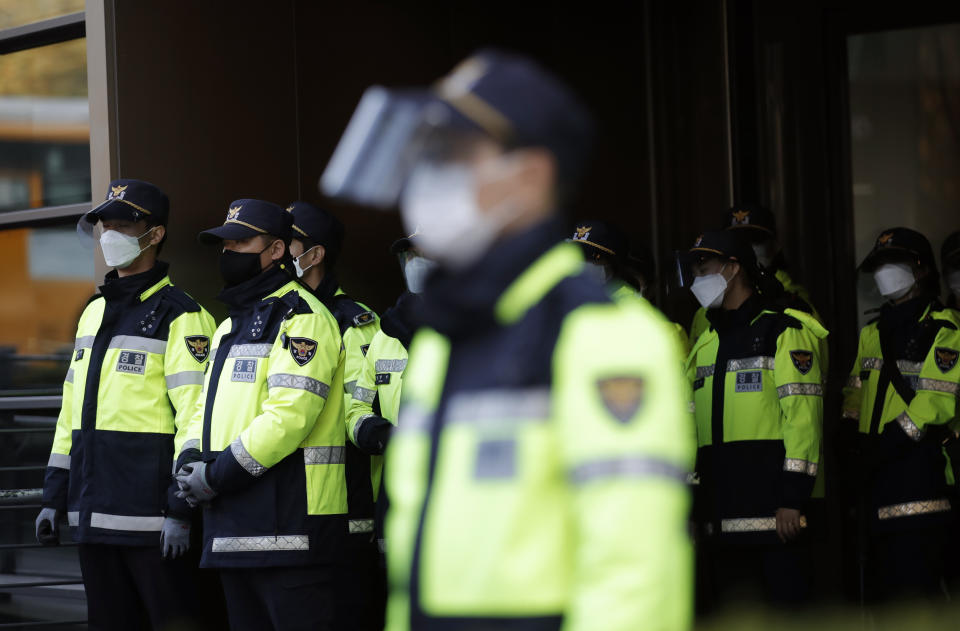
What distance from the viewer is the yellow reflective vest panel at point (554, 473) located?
175 cm

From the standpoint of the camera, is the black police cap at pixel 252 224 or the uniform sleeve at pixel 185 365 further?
the uniform sleeve at pixel 185 365

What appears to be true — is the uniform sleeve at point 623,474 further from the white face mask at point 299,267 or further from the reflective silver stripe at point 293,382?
the white face mask at point 299,267

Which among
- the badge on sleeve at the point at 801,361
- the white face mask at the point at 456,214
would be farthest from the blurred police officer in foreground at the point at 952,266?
the white face mask at the point at 456,214

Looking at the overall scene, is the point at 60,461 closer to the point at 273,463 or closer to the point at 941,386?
the point at 273,463

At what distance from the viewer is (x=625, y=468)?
176 centimetres

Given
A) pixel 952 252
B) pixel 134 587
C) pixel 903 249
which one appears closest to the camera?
pixel 134 587

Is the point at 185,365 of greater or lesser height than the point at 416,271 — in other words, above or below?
below

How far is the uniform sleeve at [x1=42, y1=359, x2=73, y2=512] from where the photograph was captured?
18.2 feet

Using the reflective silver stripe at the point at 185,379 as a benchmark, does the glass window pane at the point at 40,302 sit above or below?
above

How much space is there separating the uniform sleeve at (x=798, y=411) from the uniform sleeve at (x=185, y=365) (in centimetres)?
256

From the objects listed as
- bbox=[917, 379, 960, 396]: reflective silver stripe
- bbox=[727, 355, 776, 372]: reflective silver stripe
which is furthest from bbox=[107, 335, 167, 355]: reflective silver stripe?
bbox=[917, 379, 960, 396]: reflective silver stripe

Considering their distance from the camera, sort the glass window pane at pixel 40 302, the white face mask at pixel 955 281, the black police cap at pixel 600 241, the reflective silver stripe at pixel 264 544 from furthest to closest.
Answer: the glass window pane at pixel 40 302
the white face mask at pixel 955 281
the black police cap at pixel 600 241
the reflective silver stripe at pixel 264 544

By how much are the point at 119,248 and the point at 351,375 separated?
3.83ft

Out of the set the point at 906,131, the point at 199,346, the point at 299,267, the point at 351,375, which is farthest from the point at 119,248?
the point at 906,131
